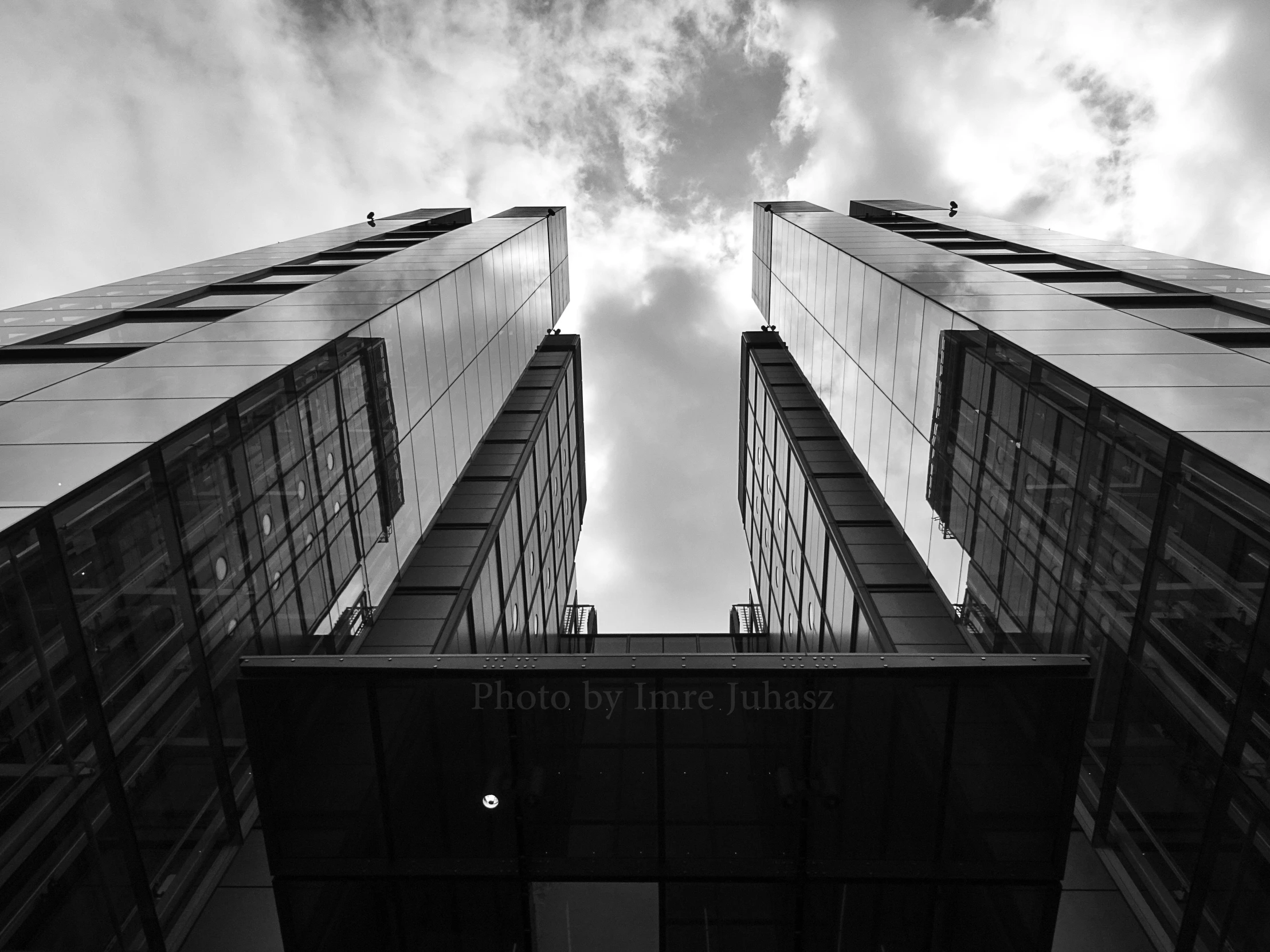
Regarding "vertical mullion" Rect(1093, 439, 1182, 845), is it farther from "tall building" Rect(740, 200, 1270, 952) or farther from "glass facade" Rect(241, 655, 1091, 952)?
"glass facade" Rect(241, 655, 1091, 952)

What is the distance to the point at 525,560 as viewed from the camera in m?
28.6

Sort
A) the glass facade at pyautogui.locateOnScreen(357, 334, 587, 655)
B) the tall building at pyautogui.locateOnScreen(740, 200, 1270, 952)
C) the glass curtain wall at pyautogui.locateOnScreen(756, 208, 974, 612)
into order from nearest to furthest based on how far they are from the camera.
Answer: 1. the tall building at pyautogui.locateOnScreen(740, 200, 1270, 952)
2. the glass curtain wall at pyautogui.locateOnScreen(756, 208, 974, 612)
3. the glass facade at pyautogui.locateOnScreen(357, 334, 587, 655)

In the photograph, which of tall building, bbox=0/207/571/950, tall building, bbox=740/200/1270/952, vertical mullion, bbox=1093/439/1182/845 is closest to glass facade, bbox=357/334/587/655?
tall building, bbox=0/207/571/950

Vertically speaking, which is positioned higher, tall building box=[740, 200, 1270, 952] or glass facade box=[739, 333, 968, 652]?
tall building box=[740, 200, 1270, 952]

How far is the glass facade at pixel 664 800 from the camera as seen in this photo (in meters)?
8.12

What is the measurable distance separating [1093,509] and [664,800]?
7.96 meters

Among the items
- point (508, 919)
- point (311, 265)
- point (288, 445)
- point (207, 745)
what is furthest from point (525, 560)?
point (508, 919)

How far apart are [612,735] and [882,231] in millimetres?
28360

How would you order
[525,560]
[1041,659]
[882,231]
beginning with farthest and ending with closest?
[882,231], [525,560], [1041,659]

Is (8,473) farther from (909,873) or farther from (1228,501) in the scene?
(1228,501)

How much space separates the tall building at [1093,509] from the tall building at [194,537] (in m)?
12.1

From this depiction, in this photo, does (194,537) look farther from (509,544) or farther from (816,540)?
(816,540)

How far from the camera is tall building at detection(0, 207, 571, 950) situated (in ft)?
24.6

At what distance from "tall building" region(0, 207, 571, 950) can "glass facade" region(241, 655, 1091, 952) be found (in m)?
1.87
